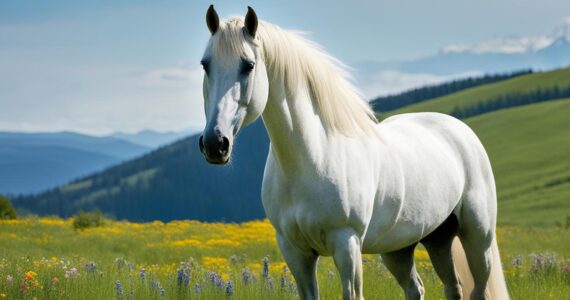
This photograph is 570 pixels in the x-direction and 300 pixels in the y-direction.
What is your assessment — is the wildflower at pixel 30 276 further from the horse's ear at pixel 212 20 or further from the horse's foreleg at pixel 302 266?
the horse's ear at pixel 212 20

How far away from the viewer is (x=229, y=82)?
15.3ft

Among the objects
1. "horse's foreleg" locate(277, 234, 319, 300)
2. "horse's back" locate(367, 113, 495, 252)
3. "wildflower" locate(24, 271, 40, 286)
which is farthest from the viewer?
"wildflower" locate(24, 271, 40, 286)

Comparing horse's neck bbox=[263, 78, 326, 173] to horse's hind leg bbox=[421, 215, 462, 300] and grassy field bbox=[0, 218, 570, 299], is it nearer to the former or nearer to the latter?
grassy field bbox=[0, 218, 570, 299]

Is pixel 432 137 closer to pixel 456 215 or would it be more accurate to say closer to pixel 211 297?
pixel 456 215

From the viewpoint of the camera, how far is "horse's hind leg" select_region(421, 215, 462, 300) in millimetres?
7441

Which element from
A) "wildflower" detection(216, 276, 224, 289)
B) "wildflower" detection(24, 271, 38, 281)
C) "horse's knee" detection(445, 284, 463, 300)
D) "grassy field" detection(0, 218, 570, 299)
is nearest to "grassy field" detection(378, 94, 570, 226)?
"grassy field" detection(0, 218, 570, 299)

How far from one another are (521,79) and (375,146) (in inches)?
6769

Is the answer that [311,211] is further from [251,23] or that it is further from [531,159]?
[531,159]

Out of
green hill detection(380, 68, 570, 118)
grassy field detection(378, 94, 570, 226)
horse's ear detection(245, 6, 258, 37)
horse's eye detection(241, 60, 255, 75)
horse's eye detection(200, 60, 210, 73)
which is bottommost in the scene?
grassy field detection(378, 94, 570, 226)

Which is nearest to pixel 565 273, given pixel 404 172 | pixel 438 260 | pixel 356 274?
pixel 438 260

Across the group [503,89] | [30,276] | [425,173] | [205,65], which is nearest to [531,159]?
[503,89]

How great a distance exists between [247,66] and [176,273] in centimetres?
439

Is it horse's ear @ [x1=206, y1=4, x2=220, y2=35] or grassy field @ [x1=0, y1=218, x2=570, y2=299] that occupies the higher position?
horse's ear @ [x1=206, y1=4, x2=220, y2=35]

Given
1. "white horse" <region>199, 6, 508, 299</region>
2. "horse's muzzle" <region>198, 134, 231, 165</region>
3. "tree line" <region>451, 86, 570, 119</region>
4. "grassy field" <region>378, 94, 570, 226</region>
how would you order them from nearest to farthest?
"horse's muzzle" <region>198, 134, 231, 165</region> < "white horse" <region>199, 6, 508, 299</region> < "grassy field" <region>378, 94, 570, 226</region> < "tree line" <region>451, 86, 570, 119</region>
